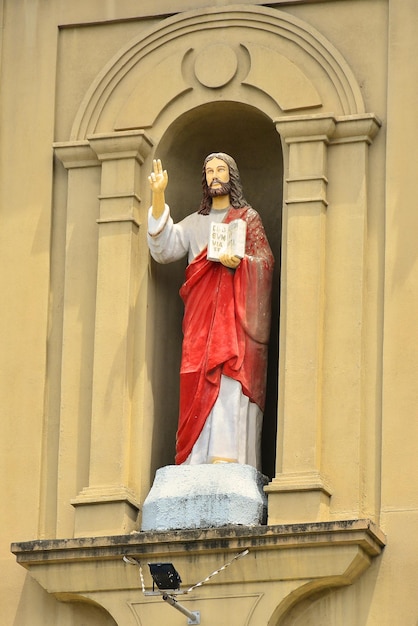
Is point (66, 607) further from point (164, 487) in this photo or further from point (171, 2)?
point (171, 2)

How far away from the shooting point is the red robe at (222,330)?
57.8ft

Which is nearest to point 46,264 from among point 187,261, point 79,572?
point 187,261

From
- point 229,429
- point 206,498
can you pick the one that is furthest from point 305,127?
point 206,498

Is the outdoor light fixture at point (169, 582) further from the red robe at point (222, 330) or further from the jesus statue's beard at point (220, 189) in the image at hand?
the jesus statue's beard at point (220, 189)

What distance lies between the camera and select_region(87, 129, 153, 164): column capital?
59.4ft

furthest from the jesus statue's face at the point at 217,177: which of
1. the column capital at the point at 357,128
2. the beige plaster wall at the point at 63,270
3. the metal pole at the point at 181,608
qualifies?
the metal pole at the point at 181,608

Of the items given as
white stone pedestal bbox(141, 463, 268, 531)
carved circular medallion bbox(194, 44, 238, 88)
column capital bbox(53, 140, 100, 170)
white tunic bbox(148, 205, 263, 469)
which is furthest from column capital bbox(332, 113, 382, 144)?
white stone pedestal bbox(141, 463, 268, 531)

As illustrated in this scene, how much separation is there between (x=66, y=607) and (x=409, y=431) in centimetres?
239

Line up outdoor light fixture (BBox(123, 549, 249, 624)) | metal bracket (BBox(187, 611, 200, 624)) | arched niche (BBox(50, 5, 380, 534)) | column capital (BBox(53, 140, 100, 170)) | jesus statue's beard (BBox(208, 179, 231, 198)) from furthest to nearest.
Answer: column capital (BBox(53, 140, 100, 170))
jesus statue's beard (BBox(208, 179, 231, 198))
arched niche (BBox(50, 5, 380, 534))
metal bracket (BBox(187, 611, 200, 624))
outdoor light fixture (BBox(123, 549, 249, 624))

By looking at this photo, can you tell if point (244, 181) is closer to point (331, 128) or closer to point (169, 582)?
point (331, 128)

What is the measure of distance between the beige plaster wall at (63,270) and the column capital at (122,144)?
396 millimetres

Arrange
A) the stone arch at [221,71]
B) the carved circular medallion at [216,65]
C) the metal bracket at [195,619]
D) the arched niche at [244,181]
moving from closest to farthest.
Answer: the metal bracket at [195,619] → the arched niche at [244,181] → the stone arch at [221,71] → the carved circular medallion at [216,65]

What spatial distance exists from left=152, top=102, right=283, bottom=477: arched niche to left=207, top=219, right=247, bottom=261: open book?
0.50 metres

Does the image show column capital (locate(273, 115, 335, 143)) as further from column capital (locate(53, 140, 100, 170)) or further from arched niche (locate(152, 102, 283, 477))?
column capital (locate(53, 140, 100, 170))
